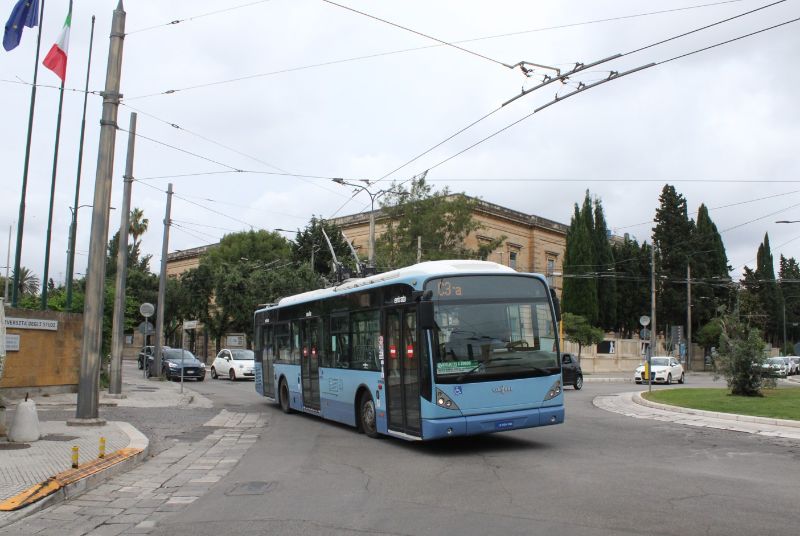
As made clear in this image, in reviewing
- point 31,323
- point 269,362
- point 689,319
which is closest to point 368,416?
point 269,362

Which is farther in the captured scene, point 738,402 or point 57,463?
point 738,402

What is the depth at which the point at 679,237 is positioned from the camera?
2379 inches

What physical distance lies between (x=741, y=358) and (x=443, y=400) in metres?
13.5

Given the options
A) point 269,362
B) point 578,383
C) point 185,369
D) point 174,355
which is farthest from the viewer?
point 174,355

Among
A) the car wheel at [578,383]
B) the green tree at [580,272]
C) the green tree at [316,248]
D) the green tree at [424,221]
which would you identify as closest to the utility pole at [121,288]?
the car wheel at [578,383]

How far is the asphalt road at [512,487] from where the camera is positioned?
21.8 ft

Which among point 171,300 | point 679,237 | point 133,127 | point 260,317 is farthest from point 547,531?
point 679,237

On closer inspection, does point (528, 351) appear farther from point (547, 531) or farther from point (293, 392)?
point (293, 392)

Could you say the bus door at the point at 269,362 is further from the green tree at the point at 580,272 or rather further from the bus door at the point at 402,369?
the green tree at the point at 580,272

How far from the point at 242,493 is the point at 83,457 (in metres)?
3.21

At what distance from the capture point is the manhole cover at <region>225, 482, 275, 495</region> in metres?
8.48

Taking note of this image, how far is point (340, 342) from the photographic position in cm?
1470

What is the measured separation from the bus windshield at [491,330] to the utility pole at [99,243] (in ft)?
23.1

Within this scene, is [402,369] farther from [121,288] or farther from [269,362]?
[121,288]
